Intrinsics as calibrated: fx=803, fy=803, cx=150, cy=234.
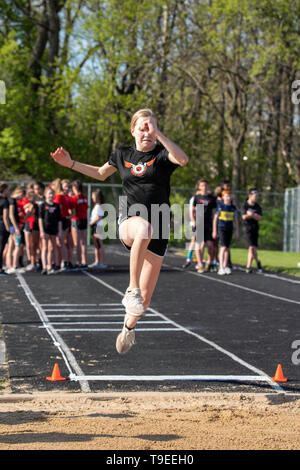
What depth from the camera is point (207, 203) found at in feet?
64.5

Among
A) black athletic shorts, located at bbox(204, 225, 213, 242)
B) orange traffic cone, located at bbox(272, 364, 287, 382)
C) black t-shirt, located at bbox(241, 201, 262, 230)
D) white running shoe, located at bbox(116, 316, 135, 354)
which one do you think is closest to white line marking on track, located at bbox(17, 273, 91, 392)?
white running shoe, located at bbox(116, 316, 135, 354)

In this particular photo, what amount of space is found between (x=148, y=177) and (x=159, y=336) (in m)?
5.56

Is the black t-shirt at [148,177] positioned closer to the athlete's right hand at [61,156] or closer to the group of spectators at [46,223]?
the athlete's right hand at [61,156]

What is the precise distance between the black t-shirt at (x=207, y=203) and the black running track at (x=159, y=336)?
1.60 meters

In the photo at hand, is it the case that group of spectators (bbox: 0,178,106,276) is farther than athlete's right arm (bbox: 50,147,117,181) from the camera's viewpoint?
Yes

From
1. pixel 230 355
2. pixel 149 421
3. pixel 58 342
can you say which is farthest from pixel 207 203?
pixel 149 421

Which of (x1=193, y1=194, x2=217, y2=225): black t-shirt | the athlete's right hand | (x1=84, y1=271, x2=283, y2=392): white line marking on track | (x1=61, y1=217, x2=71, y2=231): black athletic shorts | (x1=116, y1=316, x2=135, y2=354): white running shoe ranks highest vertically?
the athlete's right hand

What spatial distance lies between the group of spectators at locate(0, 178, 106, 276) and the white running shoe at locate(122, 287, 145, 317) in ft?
39.6

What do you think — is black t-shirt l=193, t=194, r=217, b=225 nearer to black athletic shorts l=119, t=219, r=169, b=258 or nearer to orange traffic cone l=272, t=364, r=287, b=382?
orange traffic cone l=272, t=364, r=287, b=382

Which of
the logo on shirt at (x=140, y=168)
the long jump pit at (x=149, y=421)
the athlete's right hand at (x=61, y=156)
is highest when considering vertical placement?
the athlete's right hand at (x=61, y=156)

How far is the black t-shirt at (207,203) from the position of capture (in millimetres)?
19656

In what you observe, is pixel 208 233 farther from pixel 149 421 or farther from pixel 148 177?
pixel 148 177

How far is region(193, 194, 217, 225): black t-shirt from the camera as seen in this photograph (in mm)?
19656

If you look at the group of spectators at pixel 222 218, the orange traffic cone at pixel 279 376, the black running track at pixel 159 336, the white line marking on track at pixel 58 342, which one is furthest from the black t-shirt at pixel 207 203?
the orange traffic cone at pixel 279 376
